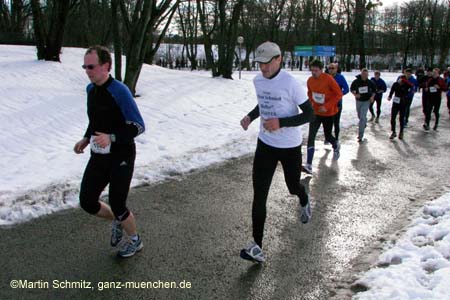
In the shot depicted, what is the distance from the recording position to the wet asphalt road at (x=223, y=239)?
3848 millimetres

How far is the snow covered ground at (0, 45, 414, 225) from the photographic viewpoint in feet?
21.2

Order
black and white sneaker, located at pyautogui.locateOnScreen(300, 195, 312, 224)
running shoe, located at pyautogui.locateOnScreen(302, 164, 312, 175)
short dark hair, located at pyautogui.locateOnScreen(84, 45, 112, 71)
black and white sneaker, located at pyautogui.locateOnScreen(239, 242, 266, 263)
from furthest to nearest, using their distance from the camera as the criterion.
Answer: running shoe, located at pyautogui.locateOnScreen(302, 164, 312, 175) < black and white sneaker, located at pyautogui.locateOnScreen(300, 195, 312, 224) < black and white sneaker, located at pyautogui.locateOnScreen(239, 242, 266, 263) < short dark hair, located at pyautogui.locateOnScreen(84, 45, 112, 71)

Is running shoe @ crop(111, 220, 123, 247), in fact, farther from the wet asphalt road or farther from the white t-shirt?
the white t-shirt

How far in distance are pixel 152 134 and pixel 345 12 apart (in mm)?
55409

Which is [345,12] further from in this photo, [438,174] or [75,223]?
[75,223]

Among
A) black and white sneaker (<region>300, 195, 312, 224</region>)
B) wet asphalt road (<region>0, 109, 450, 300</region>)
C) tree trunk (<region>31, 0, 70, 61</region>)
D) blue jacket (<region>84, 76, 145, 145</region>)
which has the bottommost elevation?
wet asphalt road (<region>0, 109, 450, 300</region>)

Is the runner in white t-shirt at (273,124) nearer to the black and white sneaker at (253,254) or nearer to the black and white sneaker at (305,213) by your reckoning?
the black and white sneaker at (253,254)

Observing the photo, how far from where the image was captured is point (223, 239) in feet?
15.8

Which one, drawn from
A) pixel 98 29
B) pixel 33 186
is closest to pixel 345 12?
pixel 98 29

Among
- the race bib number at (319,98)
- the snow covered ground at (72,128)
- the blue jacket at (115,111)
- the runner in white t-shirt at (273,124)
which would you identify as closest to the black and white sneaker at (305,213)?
the runner in white t-shirt at (273,124)

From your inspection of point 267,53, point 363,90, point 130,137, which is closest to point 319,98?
point 363,90

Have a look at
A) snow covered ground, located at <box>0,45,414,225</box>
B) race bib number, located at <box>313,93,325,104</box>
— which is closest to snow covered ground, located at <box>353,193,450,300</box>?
race bib number, located at <box>313,93,325,104</box>

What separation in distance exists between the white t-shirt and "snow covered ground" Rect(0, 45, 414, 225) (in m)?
2.97

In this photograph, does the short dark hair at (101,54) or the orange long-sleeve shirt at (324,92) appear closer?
the short dark hair at (101,54)
